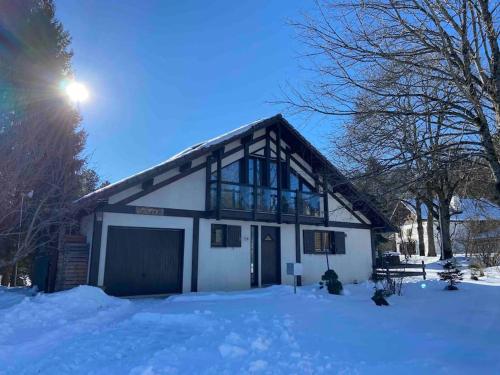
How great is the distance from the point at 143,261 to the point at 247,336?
7324 mm

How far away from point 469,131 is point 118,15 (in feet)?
33.0

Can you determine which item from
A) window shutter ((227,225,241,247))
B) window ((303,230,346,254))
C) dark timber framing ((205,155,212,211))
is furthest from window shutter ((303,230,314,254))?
dark timber framing ((205,155,212,211))

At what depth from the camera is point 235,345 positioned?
5996 millimetres

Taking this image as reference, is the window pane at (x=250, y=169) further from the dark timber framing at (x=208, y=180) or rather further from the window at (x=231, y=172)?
the dark timber framing at (x=208, y=180)

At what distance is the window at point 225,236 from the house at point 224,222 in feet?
0.12

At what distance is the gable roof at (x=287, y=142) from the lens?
7728 mm

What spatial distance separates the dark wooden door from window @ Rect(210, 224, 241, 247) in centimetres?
135

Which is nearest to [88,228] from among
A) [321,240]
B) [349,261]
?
[321,240]

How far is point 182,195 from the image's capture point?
1403 centimetres

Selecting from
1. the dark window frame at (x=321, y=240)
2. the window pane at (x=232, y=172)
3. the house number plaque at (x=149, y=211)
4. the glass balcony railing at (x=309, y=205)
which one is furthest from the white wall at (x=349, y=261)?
the house number plaque at (x=149, y=211)

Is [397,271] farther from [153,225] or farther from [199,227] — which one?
[153,225]

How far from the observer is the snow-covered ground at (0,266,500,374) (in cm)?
517

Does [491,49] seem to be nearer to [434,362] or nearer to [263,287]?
[434,362]

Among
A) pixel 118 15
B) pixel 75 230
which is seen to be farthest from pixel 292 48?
pixel 75 230
